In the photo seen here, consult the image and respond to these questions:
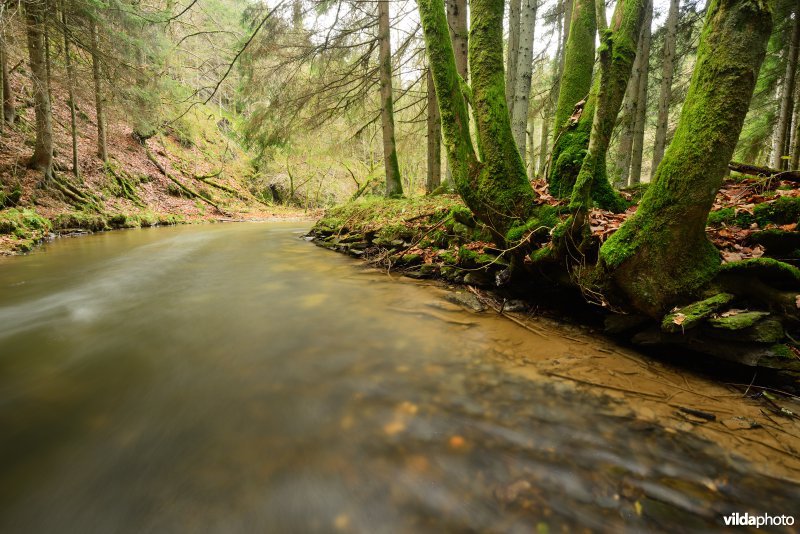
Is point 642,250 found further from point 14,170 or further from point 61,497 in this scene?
point 14,170

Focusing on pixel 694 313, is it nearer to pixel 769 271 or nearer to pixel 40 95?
pixel 769 271

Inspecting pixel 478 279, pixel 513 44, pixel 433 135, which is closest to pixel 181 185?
pixel 433 135

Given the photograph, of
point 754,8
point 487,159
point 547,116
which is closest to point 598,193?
point 487,159

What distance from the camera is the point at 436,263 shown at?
502 cm

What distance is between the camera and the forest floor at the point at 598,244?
218 cm

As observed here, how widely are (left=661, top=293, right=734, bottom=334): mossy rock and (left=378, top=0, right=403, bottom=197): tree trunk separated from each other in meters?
7.14

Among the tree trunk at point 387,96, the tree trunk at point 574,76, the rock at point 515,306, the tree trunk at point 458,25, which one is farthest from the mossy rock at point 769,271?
the tree trunk at point 387,96

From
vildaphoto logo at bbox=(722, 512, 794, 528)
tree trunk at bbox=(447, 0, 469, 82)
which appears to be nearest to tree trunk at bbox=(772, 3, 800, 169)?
tree trunk at bbox=(447, 0, 469, 82)

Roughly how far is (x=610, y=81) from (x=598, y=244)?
1426mm

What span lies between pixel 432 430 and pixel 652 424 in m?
1.27

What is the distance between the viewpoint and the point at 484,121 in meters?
3.67

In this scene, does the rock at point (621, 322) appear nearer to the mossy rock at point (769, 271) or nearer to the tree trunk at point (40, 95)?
the mossy rock at point (769, 271)

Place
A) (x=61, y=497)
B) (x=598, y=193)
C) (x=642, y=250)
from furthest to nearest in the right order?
(x=598, y=193) < (x=642, y=250) < (x=61, y=497)

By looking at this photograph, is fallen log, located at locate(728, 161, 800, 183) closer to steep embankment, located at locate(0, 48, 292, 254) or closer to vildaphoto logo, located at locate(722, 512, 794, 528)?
vildaphoto logo, located at locate(722, 512, 794, 528)
